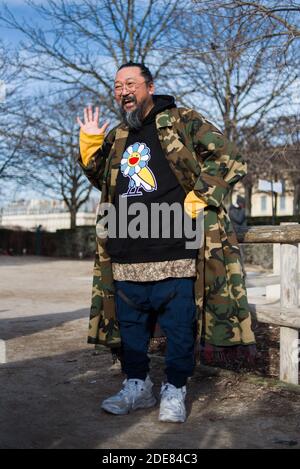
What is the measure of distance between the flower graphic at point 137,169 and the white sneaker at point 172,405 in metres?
1.01

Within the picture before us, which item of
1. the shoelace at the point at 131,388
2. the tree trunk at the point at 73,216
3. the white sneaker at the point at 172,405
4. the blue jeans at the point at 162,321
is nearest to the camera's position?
the white sneaker at the point at 172,405

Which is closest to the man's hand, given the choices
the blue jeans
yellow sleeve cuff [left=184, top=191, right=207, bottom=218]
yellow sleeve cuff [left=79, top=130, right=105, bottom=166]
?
yellow sleeve cuff [left=79, top=130, right=105, bottom=166]

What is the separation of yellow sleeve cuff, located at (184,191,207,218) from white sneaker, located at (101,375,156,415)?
943 mm

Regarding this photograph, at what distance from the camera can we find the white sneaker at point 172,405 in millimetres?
2893

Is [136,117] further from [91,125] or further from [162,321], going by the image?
[162,321]

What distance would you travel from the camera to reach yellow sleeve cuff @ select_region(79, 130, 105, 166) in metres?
3.23

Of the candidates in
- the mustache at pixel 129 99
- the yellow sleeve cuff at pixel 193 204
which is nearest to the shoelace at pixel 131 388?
the yellow sleeve cuff at pixel 193 204

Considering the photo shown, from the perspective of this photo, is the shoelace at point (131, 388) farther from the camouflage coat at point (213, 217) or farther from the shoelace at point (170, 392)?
the camouflage coat at point (213, 217)

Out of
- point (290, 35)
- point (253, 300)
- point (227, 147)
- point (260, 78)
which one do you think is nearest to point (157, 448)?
point (227, 147)

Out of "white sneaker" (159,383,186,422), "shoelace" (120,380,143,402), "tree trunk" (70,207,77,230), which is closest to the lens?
"white sneaker" (159,383,186,422)

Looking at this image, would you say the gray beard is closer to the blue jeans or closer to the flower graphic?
the flower graphic
